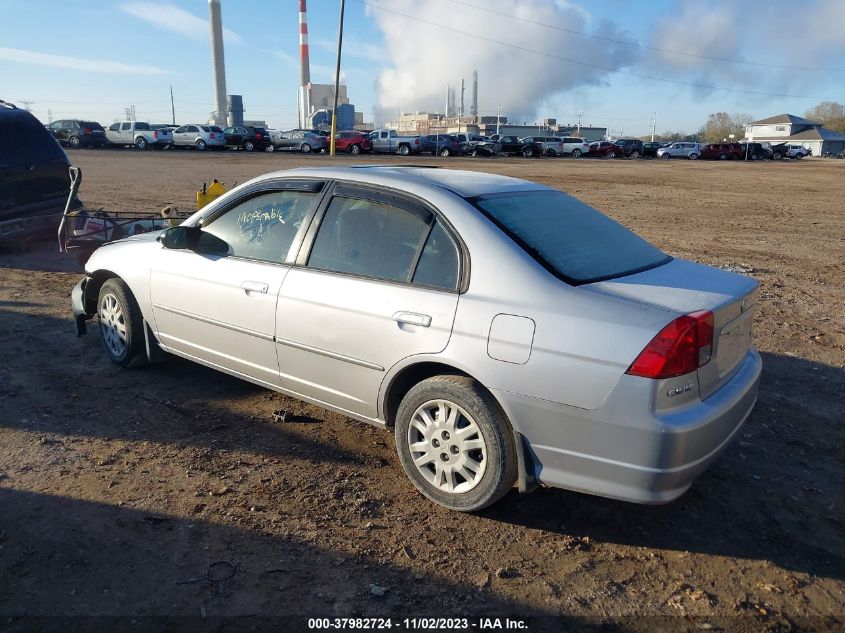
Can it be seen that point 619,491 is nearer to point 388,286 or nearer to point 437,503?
point 437,503

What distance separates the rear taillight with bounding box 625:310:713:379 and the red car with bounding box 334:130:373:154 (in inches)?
1702

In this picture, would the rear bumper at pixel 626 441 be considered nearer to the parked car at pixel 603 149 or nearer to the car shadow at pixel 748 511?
the car shadow at pixel 748 511

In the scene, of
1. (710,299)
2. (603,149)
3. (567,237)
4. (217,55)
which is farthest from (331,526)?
(217,55)

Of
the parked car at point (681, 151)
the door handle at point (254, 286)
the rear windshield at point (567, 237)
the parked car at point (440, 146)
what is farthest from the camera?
the parked car at point (681, 151)

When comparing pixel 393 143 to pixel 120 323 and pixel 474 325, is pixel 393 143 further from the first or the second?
pixel 474 325

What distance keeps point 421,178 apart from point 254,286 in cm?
121

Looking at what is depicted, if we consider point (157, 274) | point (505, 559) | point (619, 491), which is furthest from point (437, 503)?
point (157, 274)

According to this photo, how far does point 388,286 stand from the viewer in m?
3.48

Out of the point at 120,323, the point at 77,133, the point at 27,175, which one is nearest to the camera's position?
the point at 120,323

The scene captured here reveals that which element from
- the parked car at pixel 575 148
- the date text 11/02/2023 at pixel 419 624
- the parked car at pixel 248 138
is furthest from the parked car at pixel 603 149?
the date text 11/02/2023 at pixel 419 624

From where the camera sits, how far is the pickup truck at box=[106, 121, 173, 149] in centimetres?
4434

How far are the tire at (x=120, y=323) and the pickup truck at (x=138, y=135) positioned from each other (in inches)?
1706

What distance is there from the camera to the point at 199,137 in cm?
4419

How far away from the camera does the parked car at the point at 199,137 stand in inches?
1734
